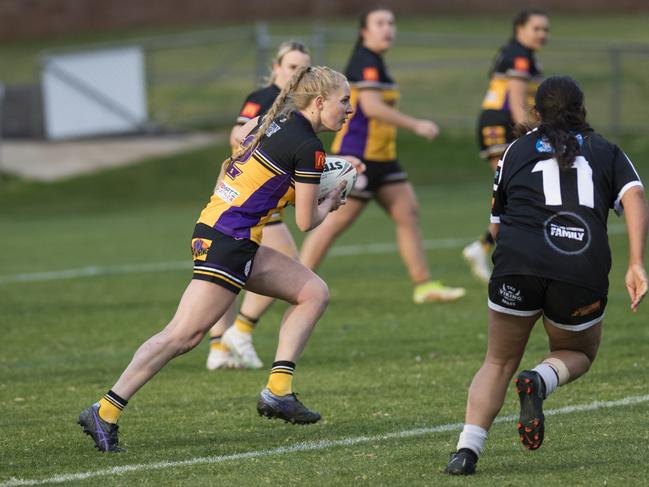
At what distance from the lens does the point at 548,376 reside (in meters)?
5.77

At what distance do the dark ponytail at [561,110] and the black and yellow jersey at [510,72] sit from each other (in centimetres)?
571

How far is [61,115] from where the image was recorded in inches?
1010

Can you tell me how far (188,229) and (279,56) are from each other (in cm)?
963

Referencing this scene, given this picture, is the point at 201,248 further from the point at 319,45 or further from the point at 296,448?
the point at 319,45

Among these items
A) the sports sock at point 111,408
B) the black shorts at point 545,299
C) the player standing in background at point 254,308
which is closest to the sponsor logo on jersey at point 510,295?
the black shorts at point 545,299

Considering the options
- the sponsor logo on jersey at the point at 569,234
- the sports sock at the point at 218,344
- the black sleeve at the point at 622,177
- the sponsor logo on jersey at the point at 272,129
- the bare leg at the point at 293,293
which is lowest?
the sports sock at the point at 218,344

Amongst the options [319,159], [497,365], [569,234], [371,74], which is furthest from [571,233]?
[371,74]

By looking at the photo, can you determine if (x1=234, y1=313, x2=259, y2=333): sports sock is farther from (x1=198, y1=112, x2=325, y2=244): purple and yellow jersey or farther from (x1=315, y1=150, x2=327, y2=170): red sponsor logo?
(x1=315, y1=150, x2=327, y2=170): red sponsor logo

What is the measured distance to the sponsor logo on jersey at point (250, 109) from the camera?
8.40m

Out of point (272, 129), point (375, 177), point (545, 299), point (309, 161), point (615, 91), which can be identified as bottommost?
point (615, 91)

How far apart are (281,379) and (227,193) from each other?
38.8 inches

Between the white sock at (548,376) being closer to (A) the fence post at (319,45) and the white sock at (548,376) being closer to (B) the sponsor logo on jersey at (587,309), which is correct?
(B) the sponsor logo on jersey at (587,309)

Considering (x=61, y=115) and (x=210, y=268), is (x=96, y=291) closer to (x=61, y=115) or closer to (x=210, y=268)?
(x=210, y=268)

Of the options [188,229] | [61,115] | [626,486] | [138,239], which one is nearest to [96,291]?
[138,239]
